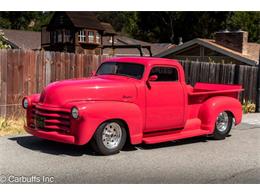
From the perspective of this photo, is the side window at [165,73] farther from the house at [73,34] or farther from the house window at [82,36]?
the house window at [82,36]

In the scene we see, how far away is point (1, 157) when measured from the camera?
7.82 meters

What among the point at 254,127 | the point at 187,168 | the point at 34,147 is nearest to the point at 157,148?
the point at 187,168

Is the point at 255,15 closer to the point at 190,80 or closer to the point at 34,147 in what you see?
the point at 190,80

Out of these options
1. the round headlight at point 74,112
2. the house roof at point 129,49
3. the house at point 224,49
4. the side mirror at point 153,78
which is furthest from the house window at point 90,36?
the round headlight at point 74,112

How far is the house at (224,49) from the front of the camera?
25828mm

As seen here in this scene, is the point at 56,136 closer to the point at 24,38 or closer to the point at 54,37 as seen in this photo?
the point at 54,37

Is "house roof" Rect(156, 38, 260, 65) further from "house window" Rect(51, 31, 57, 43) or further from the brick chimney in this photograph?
"house window" Rect(51, 31, 57, 43)

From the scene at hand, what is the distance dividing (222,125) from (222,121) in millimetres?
94

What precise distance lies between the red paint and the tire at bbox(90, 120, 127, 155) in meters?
0.15

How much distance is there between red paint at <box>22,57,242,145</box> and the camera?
776cm

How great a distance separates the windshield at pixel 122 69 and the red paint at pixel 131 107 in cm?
10

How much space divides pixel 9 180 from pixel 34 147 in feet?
7.15

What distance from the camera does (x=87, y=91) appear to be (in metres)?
8.09

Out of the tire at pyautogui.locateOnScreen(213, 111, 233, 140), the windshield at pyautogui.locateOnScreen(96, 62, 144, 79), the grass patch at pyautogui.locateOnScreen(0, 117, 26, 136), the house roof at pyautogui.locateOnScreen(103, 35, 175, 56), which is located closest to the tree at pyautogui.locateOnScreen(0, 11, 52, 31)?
the house roof at pyautogui.locateOnScreen(103, 35, 175, 56)
